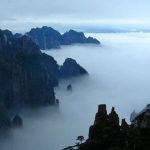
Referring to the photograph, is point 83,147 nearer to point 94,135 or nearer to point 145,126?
point 94,135

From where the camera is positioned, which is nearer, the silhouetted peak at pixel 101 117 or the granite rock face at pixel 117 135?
the granite rock face at pixel 117 135

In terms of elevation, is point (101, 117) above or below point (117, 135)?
above

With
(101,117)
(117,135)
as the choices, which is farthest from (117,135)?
(101,117)

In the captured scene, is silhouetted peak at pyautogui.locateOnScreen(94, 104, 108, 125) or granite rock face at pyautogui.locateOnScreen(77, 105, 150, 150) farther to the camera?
silhouetted peak at pyautogui.locateOnScreen(94, 104, 108, 125)

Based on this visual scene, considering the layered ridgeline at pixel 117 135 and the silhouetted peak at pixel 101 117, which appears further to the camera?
the silhouetted peak at pixel 101 117

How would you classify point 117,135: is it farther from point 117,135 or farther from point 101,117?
point 101,117

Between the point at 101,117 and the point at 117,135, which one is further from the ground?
the point at 101,117

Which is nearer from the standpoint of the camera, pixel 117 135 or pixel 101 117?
pixel 117 135

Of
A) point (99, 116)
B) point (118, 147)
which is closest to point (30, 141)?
point (99, 116)
